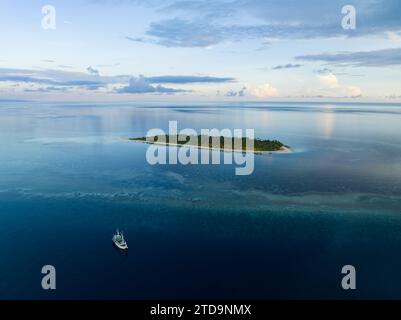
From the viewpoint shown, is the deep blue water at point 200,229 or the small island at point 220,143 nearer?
the deep blue water at point 200,229

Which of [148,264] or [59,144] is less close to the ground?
[59,144]

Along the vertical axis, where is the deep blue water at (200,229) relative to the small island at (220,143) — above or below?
below

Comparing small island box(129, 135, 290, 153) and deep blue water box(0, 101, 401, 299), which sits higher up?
small island box(129, 135, 290, 153)

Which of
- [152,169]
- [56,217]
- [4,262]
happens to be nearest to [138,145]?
[152,169]

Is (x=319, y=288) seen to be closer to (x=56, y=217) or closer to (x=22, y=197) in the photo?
(x=56, y=217)

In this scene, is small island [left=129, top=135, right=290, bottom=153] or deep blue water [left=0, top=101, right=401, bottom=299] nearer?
deep blue water [left=0, top=101, right=401, bottom=299]
